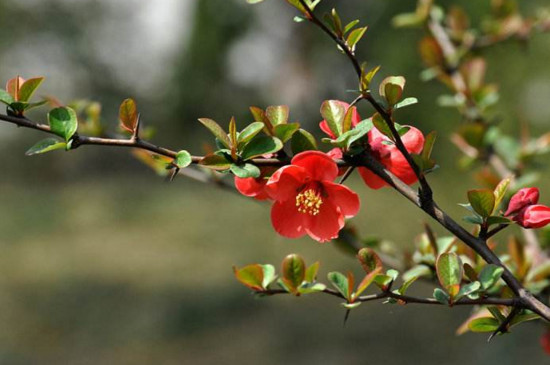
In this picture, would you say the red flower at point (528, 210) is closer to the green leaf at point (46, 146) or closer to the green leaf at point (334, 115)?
the green leaf at point (334, 115)

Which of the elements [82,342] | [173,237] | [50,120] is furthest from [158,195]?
[50,120]

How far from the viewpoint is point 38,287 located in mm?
4516

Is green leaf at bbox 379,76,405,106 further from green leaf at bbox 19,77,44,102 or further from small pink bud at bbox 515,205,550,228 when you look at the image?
green leaf at bbox 19,77,44,102

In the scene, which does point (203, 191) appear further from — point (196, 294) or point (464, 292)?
point (464, 292)

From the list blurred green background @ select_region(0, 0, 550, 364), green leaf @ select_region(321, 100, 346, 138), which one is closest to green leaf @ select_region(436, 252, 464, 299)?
green leaf @ select_region(321, 100, 346, 138)

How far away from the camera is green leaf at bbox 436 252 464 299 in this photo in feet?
1.36

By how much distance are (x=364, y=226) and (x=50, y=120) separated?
4683mm

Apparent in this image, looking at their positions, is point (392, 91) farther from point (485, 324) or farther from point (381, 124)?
point (485, 324)

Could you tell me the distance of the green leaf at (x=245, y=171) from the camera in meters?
0.39

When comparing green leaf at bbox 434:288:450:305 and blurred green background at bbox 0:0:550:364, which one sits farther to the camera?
blurred green background at bbox 0:0:550:364

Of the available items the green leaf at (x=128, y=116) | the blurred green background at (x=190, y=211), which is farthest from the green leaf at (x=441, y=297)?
the blurred green background at (x=190, y=211)

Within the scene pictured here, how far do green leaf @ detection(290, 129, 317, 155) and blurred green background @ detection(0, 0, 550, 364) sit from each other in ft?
2.23

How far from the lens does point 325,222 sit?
46 cm

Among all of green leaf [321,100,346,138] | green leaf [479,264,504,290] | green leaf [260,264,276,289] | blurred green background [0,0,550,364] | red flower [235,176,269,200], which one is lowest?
blurred green background [0,0,550,364]
